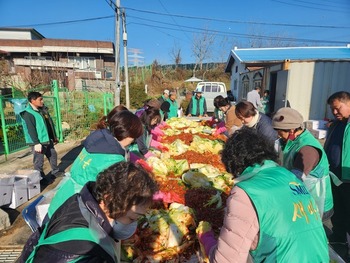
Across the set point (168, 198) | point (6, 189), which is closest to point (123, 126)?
point (168, 198)

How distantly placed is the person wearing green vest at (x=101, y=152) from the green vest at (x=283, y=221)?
121 centimetres

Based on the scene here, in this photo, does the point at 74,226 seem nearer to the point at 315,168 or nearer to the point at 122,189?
the point at 122,189

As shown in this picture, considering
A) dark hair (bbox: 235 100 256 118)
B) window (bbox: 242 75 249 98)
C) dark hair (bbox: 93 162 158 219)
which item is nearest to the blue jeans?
dark hair (bbox: 235 100 256 118)

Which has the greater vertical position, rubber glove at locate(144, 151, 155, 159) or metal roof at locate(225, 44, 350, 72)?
metal roof at locate(225, 44, 350, 72)

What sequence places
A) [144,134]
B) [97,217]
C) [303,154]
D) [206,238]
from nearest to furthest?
[97,217] → [206,238] → [303,154] → [144,134]

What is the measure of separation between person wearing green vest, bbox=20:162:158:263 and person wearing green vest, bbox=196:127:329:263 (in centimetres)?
49

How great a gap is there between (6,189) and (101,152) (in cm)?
311

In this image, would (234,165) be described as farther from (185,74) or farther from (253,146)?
(185,74)

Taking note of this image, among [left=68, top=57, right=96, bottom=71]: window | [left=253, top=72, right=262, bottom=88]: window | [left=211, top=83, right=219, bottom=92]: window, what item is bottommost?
[left=211, top=83, right=219, bottom=92]: window

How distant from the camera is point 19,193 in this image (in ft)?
14.6

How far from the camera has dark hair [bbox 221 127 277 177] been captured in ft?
4.93

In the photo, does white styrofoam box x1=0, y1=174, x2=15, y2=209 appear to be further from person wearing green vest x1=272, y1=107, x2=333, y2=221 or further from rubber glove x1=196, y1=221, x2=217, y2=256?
person wearing green vest x1=272, y1=107, x2=333, y2=221

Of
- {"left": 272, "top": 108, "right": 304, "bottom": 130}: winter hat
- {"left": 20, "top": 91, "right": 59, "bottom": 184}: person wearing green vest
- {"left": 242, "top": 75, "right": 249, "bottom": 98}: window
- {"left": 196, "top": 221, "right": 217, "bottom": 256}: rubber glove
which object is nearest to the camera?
{"left": 196, "top": 221, "right": 217, "bottom": 256}: rubber glove

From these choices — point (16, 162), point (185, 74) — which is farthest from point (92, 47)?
point (16, 162)
